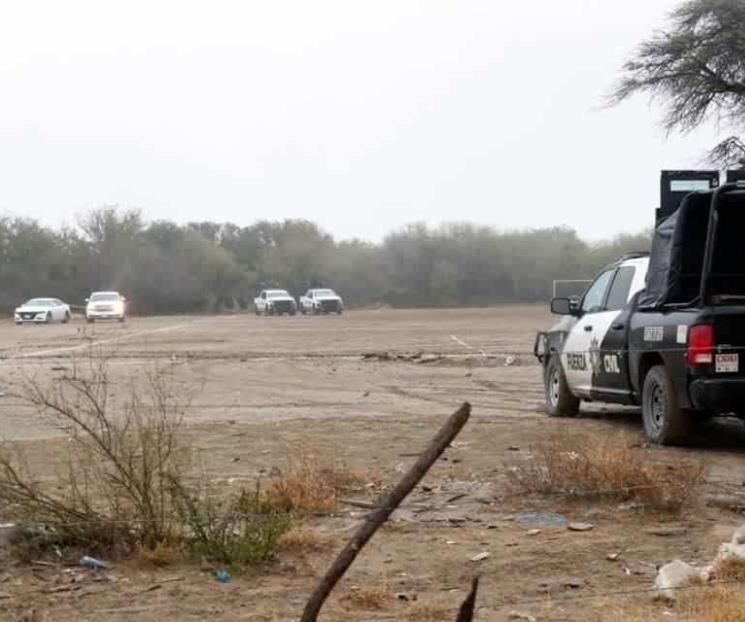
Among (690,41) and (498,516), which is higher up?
(690,41)

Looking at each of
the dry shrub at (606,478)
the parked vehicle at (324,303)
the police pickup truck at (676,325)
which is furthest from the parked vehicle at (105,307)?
the dry shrub at (606,478)

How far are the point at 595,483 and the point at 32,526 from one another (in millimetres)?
3613

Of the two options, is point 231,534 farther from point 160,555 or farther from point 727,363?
point 727,363

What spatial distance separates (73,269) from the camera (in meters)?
90.6

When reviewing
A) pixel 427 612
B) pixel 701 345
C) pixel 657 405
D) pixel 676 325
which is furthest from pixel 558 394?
pixel 427 612

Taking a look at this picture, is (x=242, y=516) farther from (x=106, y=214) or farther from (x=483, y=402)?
(x=106, y=214)

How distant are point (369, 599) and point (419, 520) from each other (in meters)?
1.97

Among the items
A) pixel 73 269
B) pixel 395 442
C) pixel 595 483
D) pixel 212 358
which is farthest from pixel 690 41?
pixel 73 269

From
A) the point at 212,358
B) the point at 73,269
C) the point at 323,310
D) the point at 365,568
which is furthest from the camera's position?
the point at 73,269

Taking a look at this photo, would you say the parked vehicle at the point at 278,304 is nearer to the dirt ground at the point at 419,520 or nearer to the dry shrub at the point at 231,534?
the dirt ground at the point at 419,520

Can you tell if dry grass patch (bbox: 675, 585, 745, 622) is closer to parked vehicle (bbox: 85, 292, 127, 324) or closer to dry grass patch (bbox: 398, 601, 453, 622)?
dry grass patch (bbox: 398, 601, 453, 622)

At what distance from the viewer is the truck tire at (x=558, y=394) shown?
553 inches

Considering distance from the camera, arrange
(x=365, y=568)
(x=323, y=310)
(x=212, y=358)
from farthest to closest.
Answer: (x=323, y=310)
(x=212, y=358)
(x=365, y=568)

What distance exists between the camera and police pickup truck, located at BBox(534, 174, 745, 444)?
33.6ft
